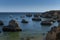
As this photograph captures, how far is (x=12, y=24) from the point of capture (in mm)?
52656

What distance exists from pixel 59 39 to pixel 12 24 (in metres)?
30.7

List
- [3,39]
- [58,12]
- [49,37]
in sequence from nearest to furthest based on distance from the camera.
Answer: [49,37], [3,39], [58,12]

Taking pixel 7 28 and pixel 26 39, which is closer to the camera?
pixel 26 39

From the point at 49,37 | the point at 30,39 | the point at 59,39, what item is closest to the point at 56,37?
the point at 59,39

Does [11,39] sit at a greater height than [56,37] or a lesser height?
lesser

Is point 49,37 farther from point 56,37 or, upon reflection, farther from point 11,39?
point 11,39

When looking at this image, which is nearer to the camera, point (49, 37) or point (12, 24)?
point (49, 37)

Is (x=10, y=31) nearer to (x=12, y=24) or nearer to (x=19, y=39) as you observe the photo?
(x=12, y=24)

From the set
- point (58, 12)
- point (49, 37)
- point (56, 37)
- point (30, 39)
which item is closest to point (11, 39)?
point (30, 39)

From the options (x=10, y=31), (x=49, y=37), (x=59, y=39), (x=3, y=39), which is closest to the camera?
(x=59, y=39)

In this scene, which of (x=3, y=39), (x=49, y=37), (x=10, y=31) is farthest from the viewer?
(x=10, y=31)

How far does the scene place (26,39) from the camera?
121 feet

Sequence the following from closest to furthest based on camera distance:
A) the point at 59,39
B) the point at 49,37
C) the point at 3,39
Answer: the point at 59,39 → the point at 49,37 → the point at 3,39

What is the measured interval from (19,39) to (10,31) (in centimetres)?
1274
